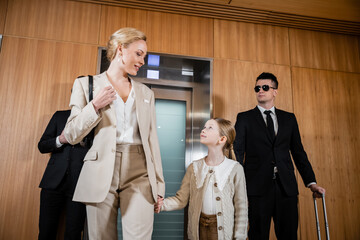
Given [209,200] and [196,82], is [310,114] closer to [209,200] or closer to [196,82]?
[196,82]

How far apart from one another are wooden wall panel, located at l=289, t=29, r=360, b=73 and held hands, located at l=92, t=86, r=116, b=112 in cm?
331

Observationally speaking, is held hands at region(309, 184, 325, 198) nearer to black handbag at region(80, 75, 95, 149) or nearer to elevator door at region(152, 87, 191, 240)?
elevator door at region(152, 87, 191, 240)

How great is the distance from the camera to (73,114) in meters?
1.64

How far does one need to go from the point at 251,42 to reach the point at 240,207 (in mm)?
2580

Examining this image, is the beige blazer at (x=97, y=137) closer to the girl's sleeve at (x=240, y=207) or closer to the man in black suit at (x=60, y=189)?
the girl's sleeve at (x=240, y=207)

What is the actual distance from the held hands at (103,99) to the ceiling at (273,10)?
2510mm

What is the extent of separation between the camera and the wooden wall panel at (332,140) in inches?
150

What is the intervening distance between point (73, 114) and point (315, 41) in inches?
154

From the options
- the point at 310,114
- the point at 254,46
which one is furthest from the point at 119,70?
the point at 310,114

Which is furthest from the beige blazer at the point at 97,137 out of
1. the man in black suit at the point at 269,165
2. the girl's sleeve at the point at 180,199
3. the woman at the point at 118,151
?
the man in black suit at the point at 269,165

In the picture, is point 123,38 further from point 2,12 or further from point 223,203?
point 2,12

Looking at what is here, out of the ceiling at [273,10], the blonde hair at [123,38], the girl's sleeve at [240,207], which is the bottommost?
the girl's sleeve at [240,207]

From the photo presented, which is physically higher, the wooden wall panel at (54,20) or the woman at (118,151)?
the wooden wall panel at (54,20)

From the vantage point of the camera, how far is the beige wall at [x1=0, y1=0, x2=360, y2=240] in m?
3.25
